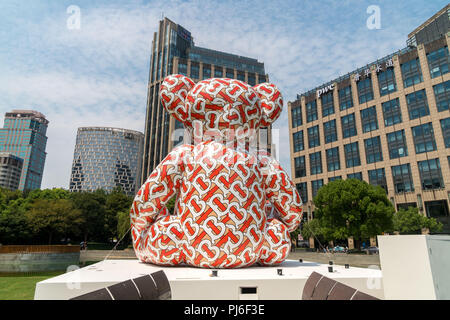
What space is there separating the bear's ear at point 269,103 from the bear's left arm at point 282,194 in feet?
3.49

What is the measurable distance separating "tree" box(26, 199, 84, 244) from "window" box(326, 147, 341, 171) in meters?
32.3

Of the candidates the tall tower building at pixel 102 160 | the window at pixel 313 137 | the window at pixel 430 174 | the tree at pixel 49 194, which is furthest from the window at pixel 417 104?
the tall tower building at pixel 102 160

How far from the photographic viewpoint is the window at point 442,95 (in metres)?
30.6

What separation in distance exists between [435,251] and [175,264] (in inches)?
173

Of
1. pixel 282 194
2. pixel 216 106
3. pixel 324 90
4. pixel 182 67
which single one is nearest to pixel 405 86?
pixel 324 90

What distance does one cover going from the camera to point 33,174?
109312 mm

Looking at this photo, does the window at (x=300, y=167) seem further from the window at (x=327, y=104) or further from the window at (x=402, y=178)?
the window at (x=402, y=178)

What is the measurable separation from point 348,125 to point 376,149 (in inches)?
206

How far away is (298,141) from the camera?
4512cm

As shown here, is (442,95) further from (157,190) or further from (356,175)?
(157,190)

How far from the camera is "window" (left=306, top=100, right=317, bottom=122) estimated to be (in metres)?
43.5

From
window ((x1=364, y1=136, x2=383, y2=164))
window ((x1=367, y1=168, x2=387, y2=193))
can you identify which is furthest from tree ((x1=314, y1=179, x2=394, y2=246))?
window ((x1=364, y1=136, x2=383, y2=164))

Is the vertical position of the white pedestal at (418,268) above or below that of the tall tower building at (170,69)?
below
